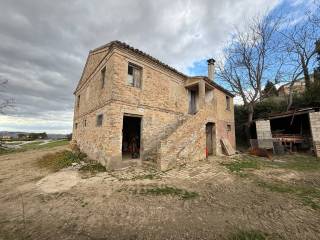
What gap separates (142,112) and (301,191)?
7243 mm

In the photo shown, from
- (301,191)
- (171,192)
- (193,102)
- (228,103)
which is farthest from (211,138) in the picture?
(171,192)

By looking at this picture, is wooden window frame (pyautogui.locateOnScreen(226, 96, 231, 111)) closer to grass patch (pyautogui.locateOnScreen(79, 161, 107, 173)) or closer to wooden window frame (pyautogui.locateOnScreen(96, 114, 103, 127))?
wooden window frame (pyautogui.locateOnScreen(96, 114, 103, 127))

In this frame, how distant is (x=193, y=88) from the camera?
13672 mm

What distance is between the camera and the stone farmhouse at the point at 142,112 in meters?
8.34

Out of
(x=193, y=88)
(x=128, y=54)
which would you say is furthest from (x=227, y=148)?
(x=128, y=54)

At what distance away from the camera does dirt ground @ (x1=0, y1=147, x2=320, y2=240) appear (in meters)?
3.39

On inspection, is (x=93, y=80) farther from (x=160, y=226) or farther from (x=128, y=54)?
(x=160, y=226)

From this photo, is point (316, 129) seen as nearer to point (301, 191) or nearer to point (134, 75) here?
point (301, 191)

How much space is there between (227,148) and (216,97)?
4252 millimetres

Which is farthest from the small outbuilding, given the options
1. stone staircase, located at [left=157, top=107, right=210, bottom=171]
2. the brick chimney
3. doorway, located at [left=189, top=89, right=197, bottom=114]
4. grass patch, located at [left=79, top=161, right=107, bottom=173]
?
grass patch, located at [left=79, top=161, right=107, bottom=173]

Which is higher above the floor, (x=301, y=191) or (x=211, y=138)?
(x=211, y=138)

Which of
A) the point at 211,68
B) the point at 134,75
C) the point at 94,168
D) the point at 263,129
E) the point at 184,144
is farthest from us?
the point at 211,68

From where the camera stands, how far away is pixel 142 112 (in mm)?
9500

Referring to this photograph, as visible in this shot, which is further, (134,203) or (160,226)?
(134,203)
